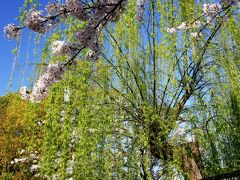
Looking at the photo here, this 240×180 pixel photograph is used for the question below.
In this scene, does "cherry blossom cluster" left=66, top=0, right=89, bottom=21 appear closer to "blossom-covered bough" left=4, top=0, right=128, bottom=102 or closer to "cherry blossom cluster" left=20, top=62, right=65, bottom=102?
"blossom-covered bough" left=4, top=0, right=128, bottom=102

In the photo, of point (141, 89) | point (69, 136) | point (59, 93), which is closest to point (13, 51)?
point (59, 93)

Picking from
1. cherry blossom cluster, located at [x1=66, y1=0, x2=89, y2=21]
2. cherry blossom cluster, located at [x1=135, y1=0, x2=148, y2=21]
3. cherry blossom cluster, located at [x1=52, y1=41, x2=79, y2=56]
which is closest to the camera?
cherry blossom cluster, located at [x1=66, y1=0, x2=89, y2=21]

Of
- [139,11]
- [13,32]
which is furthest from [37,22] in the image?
[139,11]

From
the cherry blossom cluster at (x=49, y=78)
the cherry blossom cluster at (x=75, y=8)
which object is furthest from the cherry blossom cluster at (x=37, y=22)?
the cherry blossom cluster at (x=49, y=78)

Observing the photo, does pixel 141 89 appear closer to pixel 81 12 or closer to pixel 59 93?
pixel 59 93

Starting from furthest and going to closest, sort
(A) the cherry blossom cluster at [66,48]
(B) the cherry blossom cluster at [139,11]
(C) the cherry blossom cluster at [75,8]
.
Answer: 1. (B) the cherry blossom cluster at [139,11]
2. (A) the cherry blossom cluster at [66,48]
3. (C) the cherry blossom cluster at [75,8]

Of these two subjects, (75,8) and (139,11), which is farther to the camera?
(139,11)

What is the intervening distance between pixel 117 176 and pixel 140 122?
925 mm

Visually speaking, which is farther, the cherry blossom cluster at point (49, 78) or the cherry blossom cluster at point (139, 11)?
the cherry blossom cluster at point (139, 11)

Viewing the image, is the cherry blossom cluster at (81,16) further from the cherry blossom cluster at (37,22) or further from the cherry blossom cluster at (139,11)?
the cherry blossom cluster at (139,11)

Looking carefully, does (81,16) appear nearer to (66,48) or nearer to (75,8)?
(75,8)

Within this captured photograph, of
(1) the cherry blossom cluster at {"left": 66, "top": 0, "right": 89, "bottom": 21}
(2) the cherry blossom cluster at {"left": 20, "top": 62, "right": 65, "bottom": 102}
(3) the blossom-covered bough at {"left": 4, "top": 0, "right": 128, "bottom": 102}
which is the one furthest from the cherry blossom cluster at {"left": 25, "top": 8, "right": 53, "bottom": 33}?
(2) the cherry blossom cluster at {"left": 20, "top": 62, "right": 65, "bottom": 102}

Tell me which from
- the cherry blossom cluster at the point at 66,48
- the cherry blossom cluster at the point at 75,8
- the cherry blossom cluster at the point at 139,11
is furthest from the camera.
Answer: the cherry blossom cluster at the point at 139,11

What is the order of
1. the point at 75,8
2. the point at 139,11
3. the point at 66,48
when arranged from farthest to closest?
the point at 139,11 < the point at 66,48 < the point at 75,8
